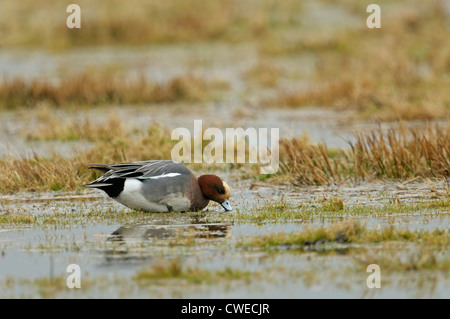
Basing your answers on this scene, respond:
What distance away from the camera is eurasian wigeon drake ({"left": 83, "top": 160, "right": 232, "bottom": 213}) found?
361 inches

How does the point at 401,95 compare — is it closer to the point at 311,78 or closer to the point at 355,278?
the point at 311,78

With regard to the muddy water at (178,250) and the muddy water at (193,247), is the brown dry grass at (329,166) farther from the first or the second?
the muddy water at (178,250)

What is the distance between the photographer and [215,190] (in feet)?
30.7

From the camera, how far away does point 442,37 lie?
83.1 ft

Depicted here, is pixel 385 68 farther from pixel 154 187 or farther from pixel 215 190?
pixel 154 187

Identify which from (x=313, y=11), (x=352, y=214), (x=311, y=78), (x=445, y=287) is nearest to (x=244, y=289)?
(x=445, y=287)

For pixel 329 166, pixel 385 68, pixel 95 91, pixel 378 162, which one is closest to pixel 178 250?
pixel 329 166

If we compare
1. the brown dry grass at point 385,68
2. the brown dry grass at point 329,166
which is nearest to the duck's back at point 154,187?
the brown dry grass at point 329,166

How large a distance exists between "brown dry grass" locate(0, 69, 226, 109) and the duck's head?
10272 mm

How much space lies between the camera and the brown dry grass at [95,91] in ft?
64.0

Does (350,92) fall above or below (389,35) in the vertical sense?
below

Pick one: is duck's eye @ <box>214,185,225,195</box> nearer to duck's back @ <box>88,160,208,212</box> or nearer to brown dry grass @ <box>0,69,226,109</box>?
duck's back @ <box>88,160,208,212</box>

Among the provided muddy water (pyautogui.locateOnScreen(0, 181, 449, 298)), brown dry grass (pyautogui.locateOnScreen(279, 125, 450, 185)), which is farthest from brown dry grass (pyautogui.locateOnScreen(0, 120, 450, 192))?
muddy water (pyautogui.locateOnScreen(0, 181, 449, 298))
